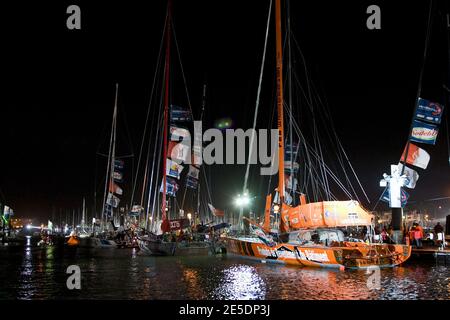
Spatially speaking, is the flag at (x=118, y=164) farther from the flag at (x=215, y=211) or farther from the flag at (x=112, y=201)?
the flag at (x=215, y=211)

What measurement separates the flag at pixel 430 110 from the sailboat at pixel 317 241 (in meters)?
7.28

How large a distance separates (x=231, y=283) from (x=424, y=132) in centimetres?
1569

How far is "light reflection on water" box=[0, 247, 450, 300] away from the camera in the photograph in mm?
18031

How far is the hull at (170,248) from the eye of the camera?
4069cm

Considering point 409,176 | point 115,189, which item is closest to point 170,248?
point 409,176

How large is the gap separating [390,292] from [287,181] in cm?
2896

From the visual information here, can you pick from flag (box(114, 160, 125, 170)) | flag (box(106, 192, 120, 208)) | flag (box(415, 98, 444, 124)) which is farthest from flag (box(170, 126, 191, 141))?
flag (box(106, 192, 120, 208))

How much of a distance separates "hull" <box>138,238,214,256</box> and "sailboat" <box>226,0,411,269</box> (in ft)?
32.0

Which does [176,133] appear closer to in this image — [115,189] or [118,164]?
[118,164]

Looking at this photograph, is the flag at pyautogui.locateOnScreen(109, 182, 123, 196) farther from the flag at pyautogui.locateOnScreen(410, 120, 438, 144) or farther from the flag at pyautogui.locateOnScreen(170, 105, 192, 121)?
the flag at pyautogui.locateOnScreen(410, 120, 438, 144)

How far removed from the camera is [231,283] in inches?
841

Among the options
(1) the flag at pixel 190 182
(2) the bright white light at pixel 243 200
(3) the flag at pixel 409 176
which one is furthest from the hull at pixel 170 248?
(3) the flag at pixel 409 176

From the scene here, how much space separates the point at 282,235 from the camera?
1200 inches
